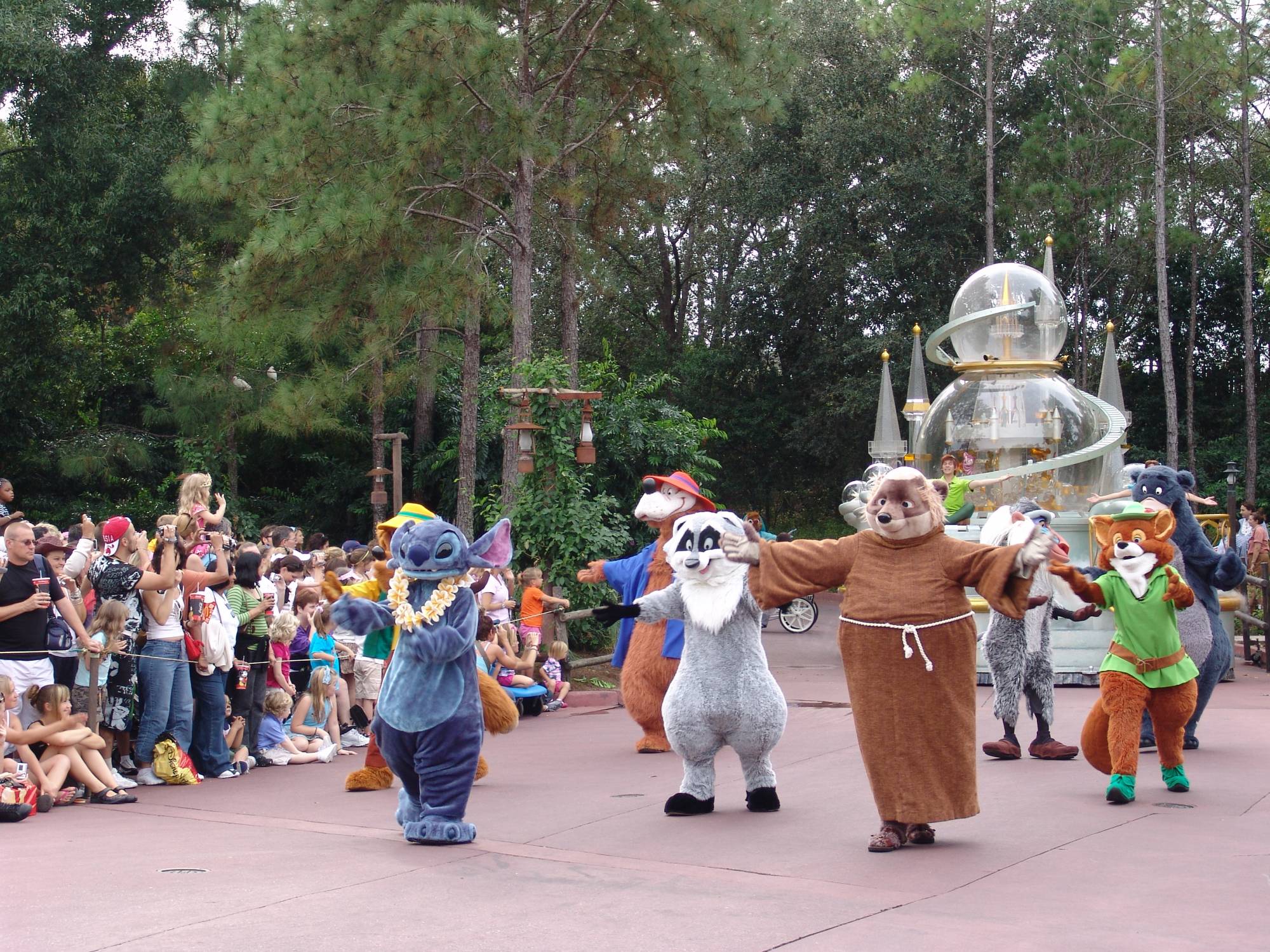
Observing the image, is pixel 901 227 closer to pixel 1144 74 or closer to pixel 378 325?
pixel 1144 74

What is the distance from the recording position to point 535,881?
5.70 meters

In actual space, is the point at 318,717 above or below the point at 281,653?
below

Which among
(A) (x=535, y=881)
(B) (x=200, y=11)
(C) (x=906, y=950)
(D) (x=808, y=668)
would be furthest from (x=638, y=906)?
(B) (x=200, y=11)

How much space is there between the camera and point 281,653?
983cm

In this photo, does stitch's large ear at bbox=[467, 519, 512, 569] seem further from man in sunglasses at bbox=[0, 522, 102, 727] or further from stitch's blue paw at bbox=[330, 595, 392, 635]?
man in sunglasses at bbox=[0, 522, 102, 727]

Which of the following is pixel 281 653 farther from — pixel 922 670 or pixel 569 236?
pixel 569 236

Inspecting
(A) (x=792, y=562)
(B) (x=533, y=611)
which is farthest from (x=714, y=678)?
(B) (x=533, y=611)

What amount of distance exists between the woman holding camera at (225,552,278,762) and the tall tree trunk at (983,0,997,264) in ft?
63.5

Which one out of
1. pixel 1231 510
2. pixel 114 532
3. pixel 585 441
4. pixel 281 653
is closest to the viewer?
pixel 114 532

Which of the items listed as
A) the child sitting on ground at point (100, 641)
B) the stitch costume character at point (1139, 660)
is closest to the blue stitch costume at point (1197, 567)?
the stitch costume character at point (1139, 660)

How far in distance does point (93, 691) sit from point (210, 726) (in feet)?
3.38

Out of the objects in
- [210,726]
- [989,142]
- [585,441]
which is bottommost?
[210,726]

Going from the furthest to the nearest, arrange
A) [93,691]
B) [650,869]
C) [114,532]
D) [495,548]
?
[114,532] → [93,691] → [495,548] → [650,869]

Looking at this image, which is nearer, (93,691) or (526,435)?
(93,691)
